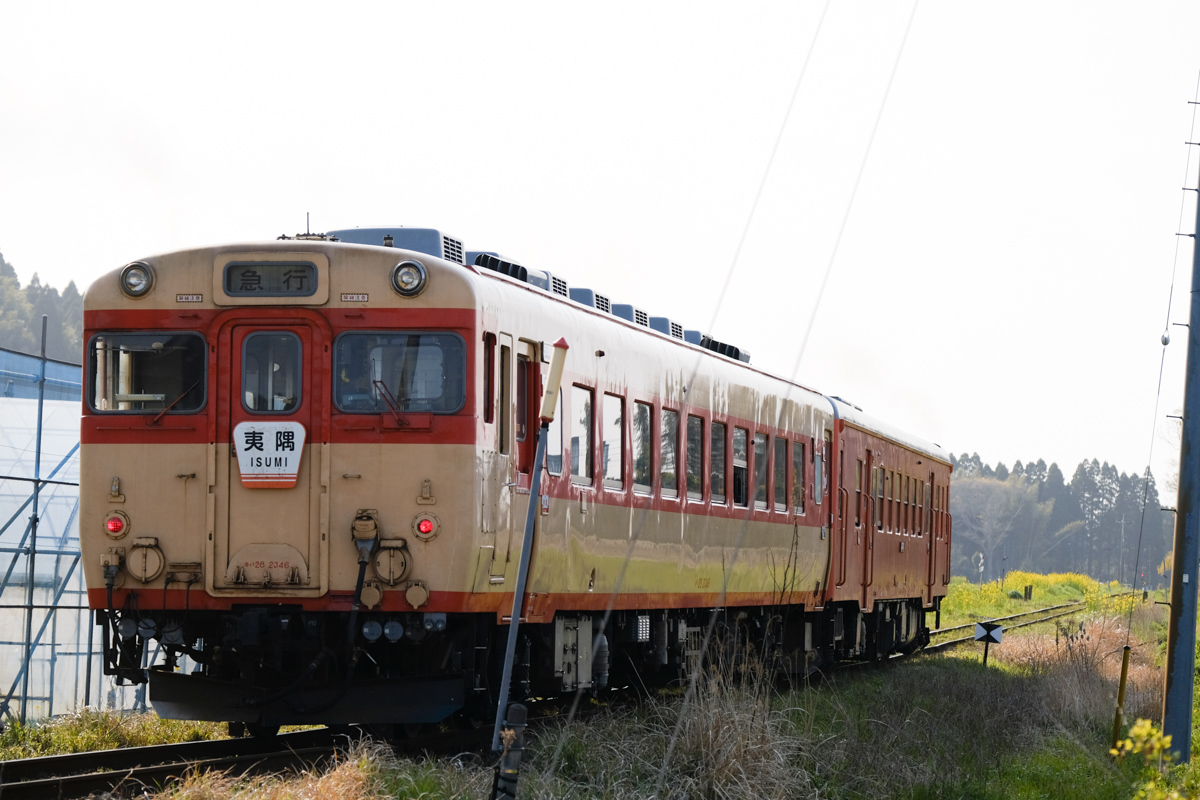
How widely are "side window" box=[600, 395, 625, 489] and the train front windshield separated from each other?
8.24 feet

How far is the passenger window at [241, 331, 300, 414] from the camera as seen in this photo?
1026 cm

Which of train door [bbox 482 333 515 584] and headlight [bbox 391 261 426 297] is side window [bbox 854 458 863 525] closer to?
train door [bbox 482 333 515 584]

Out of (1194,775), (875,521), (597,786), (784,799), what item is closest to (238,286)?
(597,786)

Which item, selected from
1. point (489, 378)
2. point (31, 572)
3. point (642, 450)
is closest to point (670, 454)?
point (642, 450)

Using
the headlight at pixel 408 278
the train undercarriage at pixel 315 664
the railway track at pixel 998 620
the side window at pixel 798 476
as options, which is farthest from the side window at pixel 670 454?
the railway track at pixel 998 620

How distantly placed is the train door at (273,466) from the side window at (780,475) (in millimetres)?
7588

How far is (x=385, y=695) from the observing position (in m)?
10.1

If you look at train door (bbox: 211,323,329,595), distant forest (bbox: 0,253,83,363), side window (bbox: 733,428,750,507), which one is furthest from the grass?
distant forest (bbox: 0,253,83,363)

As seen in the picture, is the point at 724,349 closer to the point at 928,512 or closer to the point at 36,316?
the point at 928,512

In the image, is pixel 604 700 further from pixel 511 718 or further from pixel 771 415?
pixel 511 718

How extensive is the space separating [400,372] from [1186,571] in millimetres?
7696

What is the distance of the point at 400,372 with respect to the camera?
10.2m

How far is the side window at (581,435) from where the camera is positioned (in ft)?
38.8

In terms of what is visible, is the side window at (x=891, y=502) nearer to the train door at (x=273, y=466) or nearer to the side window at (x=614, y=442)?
the side window at (x=614, y=442)
